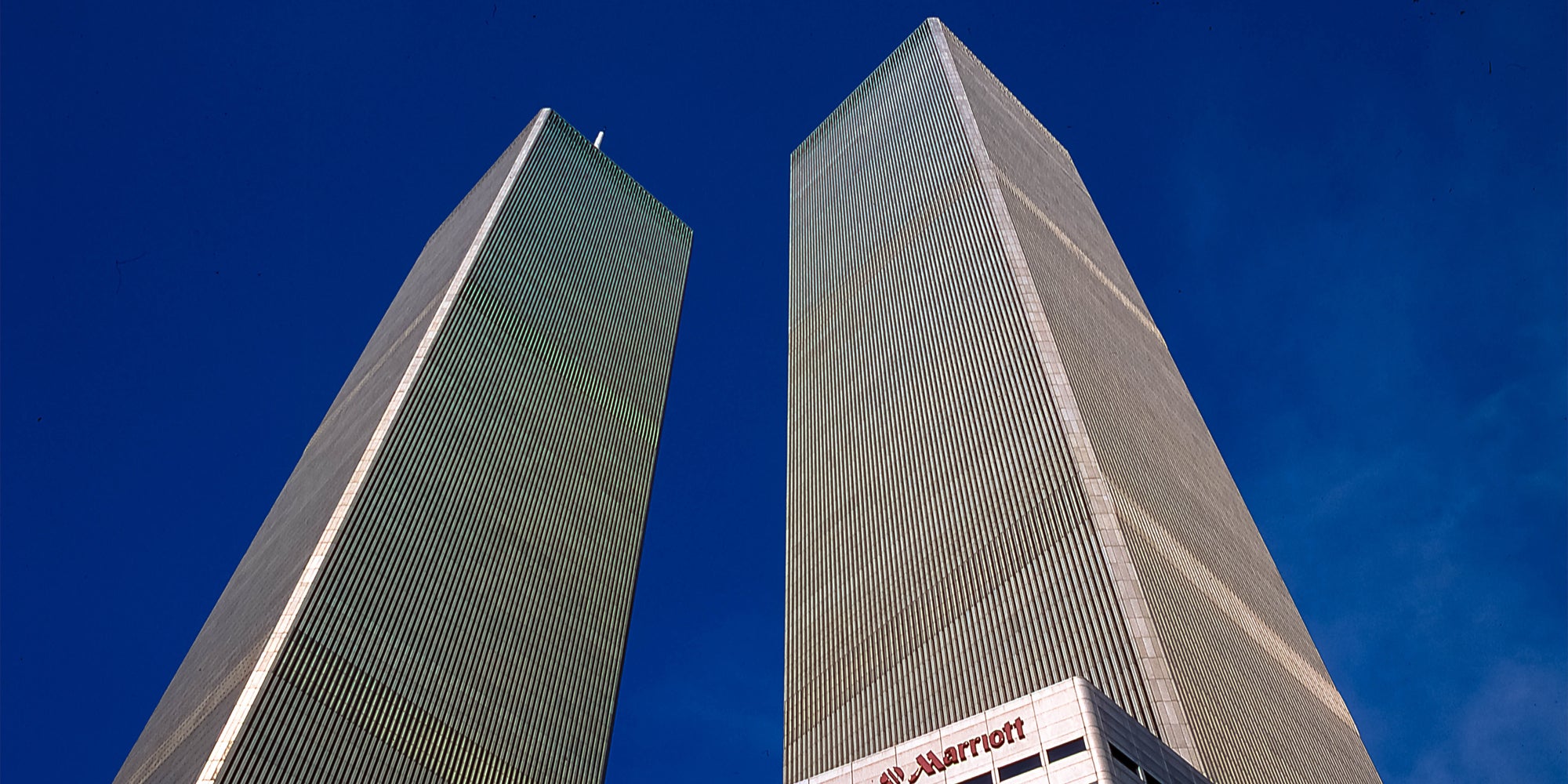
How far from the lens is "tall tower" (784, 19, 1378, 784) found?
50.4 meters

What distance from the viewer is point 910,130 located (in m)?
98.3

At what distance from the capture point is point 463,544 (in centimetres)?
7069

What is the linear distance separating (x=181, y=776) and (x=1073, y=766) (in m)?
43.8

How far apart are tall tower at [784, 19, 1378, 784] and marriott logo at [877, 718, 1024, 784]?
12.9 meters

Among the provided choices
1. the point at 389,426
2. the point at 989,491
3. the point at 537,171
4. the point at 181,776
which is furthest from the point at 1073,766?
the point at 537,171

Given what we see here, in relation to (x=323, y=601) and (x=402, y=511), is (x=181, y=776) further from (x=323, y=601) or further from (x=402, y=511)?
(x=402, y=511)

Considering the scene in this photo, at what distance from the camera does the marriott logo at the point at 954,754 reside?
33.9 meters

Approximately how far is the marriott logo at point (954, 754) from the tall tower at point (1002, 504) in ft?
42.4

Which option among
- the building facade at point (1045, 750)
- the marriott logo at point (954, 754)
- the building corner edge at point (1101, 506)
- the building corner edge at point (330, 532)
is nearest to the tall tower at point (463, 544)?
the building corner edge at point (330, 532)

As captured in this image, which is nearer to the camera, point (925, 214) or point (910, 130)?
point (925, 214)

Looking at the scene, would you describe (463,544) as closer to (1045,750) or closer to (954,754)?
(954,754)

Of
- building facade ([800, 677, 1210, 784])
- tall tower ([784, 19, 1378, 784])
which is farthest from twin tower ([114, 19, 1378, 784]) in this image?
tall tower ([784, 19, 1378, 784])

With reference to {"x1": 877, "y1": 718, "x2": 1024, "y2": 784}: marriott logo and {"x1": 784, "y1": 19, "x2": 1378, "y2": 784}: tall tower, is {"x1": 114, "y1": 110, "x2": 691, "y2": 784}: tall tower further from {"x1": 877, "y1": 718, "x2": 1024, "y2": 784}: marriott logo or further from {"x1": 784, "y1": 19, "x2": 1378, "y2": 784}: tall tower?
{"x1": 877, "y1": 718, "x2": 1024, "y2": 784}: marriott logo

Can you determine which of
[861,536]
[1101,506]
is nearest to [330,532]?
[861,536]
